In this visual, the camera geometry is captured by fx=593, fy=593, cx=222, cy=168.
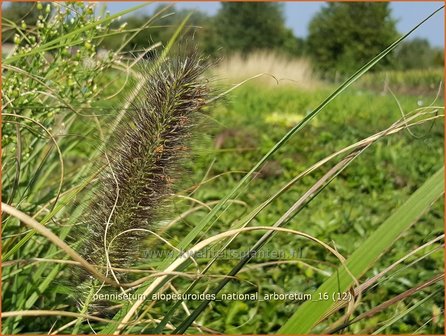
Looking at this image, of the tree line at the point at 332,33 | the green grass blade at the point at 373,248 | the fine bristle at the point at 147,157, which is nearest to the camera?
the green grass blade at the point at 373,248

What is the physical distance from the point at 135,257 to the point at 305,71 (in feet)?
26.2

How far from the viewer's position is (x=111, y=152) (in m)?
1.00

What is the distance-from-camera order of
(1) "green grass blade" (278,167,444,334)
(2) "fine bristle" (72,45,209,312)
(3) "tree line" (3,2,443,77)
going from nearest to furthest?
(1) "green grass blade" (278,167,444,334), (2) "fine bristle" (72,45,209,312), (3) "tree line" (3,2,443,77)

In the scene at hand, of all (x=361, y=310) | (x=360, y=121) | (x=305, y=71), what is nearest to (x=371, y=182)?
(x=361, y=310)

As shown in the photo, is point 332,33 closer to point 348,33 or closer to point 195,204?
point 348,33

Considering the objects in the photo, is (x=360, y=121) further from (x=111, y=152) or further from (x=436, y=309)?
(x=111, y=152)

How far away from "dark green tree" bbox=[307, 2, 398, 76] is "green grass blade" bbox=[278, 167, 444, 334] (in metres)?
8.87

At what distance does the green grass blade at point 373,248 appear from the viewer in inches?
27.1

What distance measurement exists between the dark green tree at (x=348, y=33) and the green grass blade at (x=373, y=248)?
8867 mm

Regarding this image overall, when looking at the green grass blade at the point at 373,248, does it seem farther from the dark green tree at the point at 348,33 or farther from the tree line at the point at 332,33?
the dark green tree at the point at 348,33

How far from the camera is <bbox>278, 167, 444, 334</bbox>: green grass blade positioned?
0.69 metres

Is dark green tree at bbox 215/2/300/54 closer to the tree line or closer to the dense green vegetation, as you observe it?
the tree line

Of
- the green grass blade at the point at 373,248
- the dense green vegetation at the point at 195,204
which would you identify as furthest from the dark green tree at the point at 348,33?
the green grass blade at the point at 373,248

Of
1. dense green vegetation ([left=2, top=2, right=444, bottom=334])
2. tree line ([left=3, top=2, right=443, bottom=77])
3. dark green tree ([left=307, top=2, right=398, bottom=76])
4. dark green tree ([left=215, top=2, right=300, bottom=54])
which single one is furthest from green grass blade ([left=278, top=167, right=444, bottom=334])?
dark green tree ([left=215, top=2, right=300, bottom=54])
